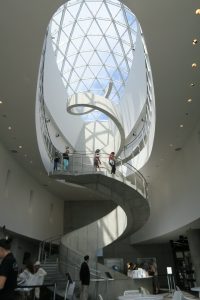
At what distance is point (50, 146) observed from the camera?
23531 mm

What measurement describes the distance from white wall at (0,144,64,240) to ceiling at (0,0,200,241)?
2249 millimetres

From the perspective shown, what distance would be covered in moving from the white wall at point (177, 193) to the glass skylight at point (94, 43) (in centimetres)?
1331

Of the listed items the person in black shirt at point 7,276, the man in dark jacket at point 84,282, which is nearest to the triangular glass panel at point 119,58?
the man in dark jacket at point 84,282

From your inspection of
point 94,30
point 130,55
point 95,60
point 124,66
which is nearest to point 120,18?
point 130,55

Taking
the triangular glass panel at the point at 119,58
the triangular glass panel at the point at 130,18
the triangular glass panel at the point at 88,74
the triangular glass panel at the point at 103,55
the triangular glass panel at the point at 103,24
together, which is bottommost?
the triangular glass panel at the point at 130,18

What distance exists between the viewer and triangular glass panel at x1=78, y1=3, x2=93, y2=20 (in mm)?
26509

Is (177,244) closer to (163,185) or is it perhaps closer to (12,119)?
(163,185)

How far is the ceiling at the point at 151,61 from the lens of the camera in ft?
30.1

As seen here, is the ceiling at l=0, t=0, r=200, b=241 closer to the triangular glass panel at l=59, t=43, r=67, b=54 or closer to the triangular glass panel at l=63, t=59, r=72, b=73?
the triangular glass panel at l=59, t=43, r=67, b=54

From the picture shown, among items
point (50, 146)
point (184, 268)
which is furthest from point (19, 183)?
point (184, 268)

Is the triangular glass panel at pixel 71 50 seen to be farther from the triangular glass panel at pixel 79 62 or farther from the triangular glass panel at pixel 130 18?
the triangular glass panel at pixel 130 18

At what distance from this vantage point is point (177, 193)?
66.0 ft

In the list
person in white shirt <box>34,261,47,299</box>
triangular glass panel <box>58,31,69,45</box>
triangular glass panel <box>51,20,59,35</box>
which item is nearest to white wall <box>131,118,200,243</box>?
person in white shirt <box>34,261,47,299</box>

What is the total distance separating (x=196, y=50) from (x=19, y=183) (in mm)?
16122
